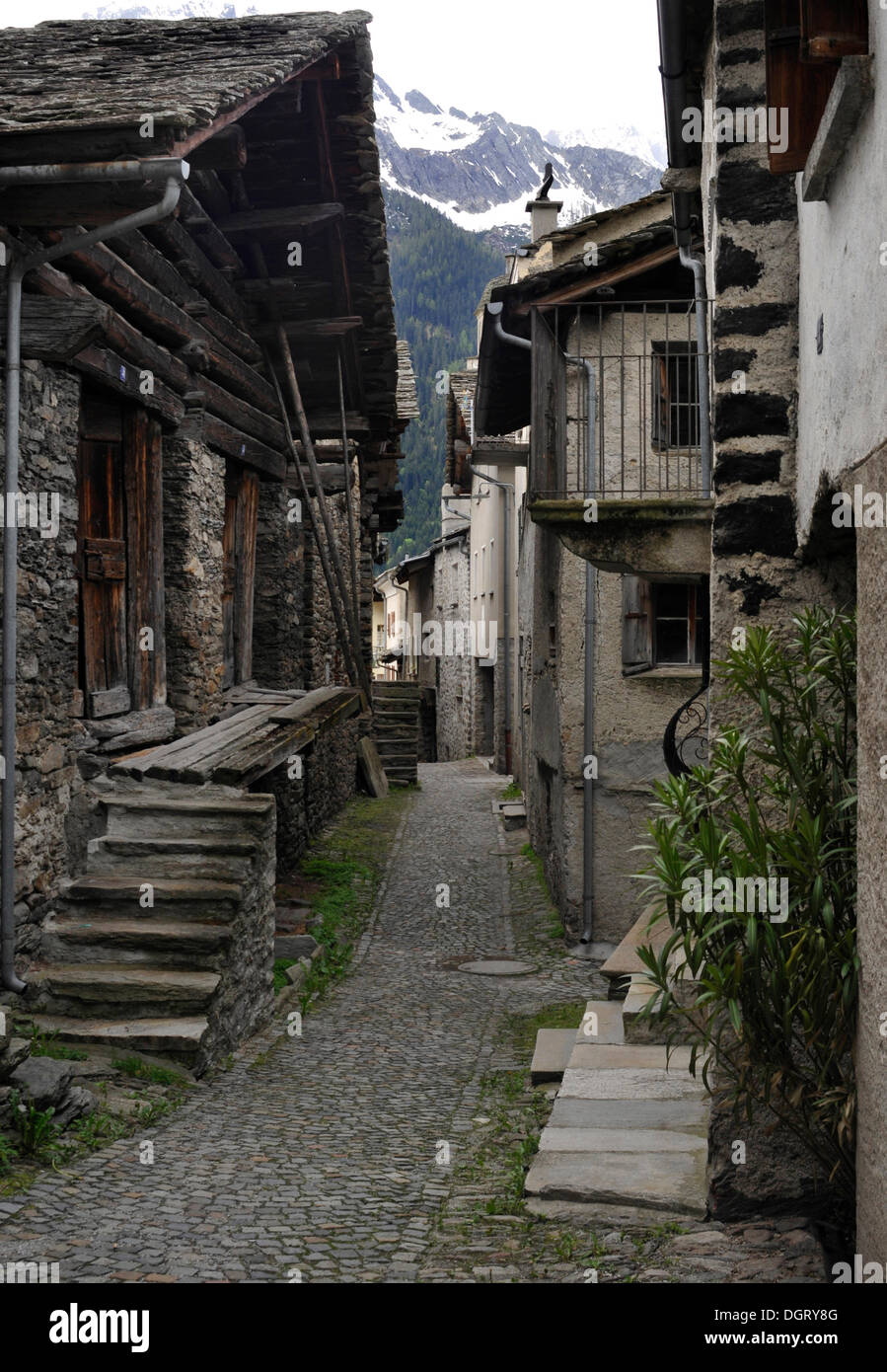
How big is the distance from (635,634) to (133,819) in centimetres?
506

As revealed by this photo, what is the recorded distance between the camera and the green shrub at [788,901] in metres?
3.53

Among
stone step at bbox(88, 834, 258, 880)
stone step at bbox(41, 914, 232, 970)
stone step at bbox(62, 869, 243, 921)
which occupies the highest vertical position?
stone step at bbox(88, 834, 258, 880)

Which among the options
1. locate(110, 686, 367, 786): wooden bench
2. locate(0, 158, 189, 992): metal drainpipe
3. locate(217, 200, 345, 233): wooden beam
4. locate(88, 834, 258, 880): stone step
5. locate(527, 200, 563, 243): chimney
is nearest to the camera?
locate(0, 158, 189, 992): metal drainpipe

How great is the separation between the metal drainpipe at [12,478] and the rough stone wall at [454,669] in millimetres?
21573

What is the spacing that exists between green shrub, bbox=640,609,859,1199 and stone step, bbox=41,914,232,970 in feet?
11.0

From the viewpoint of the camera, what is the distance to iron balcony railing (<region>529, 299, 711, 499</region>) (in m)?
10.7

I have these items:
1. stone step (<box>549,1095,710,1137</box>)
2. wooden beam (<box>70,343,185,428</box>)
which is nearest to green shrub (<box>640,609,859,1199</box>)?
stone step (<box>549,1095,710,1137</box>)

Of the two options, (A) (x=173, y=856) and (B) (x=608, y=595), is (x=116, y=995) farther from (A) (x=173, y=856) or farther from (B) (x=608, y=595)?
(B) (x=608, y=595)

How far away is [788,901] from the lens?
11.8 feet

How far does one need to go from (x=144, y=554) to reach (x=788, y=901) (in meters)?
5.81

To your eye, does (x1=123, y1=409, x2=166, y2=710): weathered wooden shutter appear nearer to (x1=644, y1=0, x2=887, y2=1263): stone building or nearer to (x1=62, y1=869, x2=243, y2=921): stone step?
(x1=62, y1=869, x2=243, y2=921): stone step

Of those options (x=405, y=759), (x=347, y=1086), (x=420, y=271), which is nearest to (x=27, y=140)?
(x=347, y=1086)

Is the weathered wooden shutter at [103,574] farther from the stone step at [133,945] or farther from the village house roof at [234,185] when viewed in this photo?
the stone step at [133,945]

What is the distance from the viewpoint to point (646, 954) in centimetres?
371
